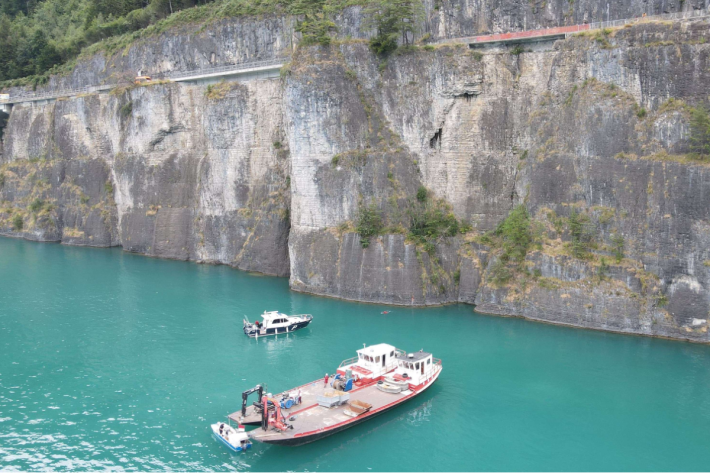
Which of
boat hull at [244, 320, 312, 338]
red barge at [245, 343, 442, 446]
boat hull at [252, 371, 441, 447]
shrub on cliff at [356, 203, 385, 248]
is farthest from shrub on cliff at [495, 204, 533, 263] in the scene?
boat hull at [252, 371, 441, 447]

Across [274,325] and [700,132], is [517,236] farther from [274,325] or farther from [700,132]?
[274,325]

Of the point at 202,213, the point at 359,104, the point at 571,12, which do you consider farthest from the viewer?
the point at 202,213

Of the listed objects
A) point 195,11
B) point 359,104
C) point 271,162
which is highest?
Answer: point 195,11

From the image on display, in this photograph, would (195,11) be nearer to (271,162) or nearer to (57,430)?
(271,162)

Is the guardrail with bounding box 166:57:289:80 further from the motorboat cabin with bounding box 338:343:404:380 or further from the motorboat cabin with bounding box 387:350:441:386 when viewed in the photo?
the motorboat cabin with bounding box 387:350:441:386

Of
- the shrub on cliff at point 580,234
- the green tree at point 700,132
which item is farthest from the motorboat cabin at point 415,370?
the green tree at point 700,132

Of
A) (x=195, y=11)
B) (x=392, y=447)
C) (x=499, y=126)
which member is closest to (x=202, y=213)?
(x=195, y=11)
